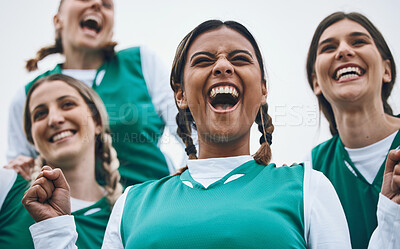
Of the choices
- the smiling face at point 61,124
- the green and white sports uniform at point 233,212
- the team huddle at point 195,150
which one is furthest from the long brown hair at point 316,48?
the smiling face at point 61,124

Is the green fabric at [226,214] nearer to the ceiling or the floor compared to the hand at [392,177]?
nearer to the floor

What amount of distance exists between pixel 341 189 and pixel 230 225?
92 cm

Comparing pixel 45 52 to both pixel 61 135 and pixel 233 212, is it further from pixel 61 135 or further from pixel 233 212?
pixel 233 212

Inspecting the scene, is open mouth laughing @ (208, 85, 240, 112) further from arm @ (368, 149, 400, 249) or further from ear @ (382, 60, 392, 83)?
ear @ (382, 60, 392, 83)

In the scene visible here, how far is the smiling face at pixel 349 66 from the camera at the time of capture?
2268mm

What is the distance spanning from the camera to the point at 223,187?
1.59 metres

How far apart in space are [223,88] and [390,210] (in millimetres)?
610

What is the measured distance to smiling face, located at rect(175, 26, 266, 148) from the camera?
66.1 inches

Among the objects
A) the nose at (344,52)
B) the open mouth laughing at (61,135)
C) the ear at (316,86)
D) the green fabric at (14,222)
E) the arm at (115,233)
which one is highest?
the nose at (344,52)

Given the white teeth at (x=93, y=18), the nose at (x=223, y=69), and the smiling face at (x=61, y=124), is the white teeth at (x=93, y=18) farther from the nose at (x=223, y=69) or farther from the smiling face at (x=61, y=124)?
the nose at (x=223, y=69)

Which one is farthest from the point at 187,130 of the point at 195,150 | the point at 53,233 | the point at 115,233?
the point at 53,233

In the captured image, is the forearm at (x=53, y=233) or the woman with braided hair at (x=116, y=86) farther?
the woman with braided hair at (x=116, y=86)

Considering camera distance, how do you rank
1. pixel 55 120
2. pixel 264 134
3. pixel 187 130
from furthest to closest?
pixel 55 120
pixel 187 130
pixel 264 134

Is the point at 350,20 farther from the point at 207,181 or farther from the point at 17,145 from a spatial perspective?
the point at 17,145
